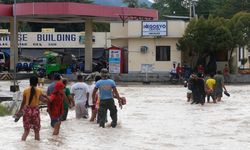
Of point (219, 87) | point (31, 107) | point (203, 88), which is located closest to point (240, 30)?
point (219, 87)

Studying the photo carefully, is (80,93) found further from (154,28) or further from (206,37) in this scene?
(154,28)

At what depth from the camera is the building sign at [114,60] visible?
150ft

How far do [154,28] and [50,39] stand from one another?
21.4m

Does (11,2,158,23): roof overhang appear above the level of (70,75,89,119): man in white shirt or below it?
above

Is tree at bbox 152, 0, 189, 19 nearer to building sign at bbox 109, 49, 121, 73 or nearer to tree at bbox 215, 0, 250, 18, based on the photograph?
tree at bbox 215, 0, 250, 18

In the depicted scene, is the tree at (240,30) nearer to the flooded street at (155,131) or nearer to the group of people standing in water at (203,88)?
the group of people standing in water at (203,88)

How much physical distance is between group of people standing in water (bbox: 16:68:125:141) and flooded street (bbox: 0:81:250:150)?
0.36 metres

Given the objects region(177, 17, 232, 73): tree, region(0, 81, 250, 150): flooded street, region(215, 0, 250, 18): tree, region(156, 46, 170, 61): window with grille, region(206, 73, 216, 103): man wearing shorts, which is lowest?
region(0, 81, 250, 150): flooded street

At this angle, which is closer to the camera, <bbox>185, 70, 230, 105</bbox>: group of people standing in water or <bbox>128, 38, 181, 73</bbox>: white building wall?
<bbox>185, 70, 230, 105</bbox>: group of people standing in water

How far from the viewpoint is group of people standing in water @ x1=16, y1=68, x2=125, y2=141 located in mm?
13719

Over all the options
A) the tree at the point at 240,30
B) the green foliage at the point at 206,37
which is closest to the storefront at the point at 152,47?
the green foliage at the point at 206,37

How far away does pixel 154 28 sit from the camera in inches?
1807

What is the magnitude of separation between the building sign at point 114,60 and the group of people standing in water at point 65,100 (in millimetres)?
26221

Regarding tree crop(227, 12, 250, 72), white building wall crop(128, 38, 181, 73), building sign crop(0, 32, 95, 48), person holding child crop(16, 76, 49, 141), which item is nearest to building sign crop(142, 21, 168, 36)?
white building wall crop(128, 38, 181, 73)
